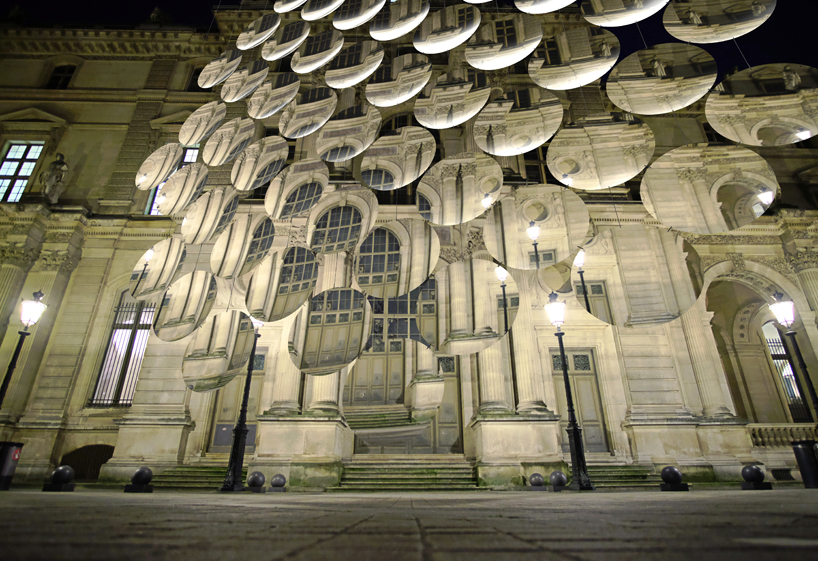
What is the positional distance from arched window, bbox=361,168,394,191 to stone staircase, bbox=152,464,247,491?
8.13 metres

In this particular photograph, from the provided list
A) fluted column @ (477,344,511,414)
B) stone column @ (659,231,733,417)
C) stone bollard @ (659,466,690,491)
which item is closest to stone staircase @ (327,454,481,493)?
fluted column @ (477,344,511,414)

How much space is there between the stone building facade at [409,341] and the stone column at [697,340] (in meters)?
0.06

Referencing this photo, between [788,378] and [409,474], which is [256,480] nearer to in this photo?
[409,474]

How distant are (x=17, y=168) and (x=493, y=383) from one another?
20941 millimetres

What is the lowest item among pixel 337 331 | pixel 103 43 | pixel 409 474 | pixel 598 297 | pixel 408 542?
pixel 409 474

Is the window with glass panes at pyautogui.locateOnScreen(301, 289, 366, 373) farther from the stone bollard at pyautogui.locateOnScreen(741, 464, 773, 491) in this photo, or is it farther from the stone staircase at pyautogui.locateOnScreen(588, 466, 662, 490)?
the stone bollard at pyautogui.locateOnScreen(741, 464, 773, 491)

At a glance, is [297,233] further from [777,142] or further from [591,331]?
[777,142]

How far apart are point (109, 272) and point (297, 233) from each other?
747cm

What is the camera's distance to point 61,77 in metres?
19.5

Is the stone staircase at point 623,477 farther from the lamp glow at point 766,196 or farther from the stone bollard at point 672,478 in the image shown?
the lamp glow at point 766,196

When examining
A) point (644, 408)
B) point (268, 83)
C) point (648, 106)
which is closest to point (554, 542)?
point (648, 106)

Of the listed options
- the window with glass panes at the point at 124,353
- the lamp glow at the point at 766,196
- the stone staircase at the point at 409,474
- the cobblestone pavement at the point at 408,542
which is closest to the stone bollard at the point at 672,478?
the stone staircase at the point at 409,474

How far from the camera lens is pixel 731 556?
79cm

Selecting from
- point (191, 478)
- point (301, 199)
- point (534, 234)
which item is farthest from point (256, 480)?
point (534, 234)
